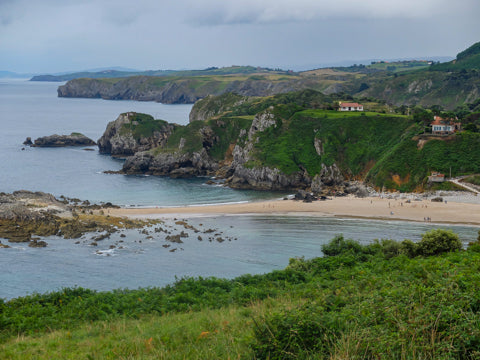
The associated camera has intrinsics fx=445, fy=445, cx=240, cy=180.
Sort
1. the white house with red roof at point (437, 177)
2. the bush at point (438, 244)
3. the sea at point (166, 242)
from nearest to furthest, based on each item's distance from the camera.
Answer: the bush at point (438, 244), the sea at point (166, 242), the white house with red roof at point (437, 177)

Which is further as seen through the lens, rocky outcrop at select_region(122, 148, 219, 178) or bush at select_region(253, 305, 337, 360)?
rocky outcrop at select_region(122, 148, 219, 178)

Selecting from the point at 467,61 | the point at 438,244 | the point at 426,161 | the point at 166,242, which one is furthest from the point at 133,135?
the point at 467,61

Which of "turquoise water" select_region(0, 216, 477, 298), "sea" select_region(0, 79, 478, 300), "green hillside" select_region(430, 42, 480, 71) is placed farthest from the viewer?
"green hillside" select_region(430, 42, 480, 71)

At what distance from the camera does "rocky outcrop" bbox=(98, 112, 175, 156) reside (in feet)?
351

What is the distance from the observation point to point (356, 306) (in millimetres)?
12852

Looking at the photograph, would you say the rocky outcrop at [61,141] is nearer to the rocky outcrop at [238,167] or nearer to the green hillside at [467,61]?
the rocky outcrop at [238,167]

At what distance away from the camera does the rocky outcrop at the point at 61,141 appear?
395 feet

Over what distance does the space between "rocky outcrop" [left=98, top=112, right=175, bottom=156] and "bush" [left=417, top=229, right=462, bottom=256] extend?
265 ft

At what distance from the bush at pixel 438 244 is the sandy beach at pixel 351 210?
2458cm

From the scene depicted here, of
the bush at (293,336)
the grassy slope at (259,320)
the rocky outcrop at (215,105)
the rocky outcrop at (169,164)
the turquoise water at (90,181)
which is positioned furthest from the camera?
the rocky outcrop at (215,105)

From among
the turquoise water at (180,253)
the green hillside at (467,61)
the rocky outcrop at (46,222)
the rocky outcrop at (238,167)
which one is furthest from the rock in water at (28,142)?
the green hillside at (467,61)

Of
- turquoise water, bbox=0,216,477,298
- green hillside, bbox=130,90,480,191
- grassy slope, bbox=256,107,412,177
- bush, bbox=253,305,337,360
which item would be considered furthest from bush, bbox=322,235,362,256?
grassy slope, bbox=256,107,412,177

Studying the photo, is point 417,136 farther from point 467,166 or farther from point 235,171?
point 235,171

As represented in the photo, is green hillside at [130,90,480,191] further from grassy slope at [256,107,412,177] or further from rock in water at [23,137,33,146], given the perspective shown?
rock in water at [23,137,33,146]
